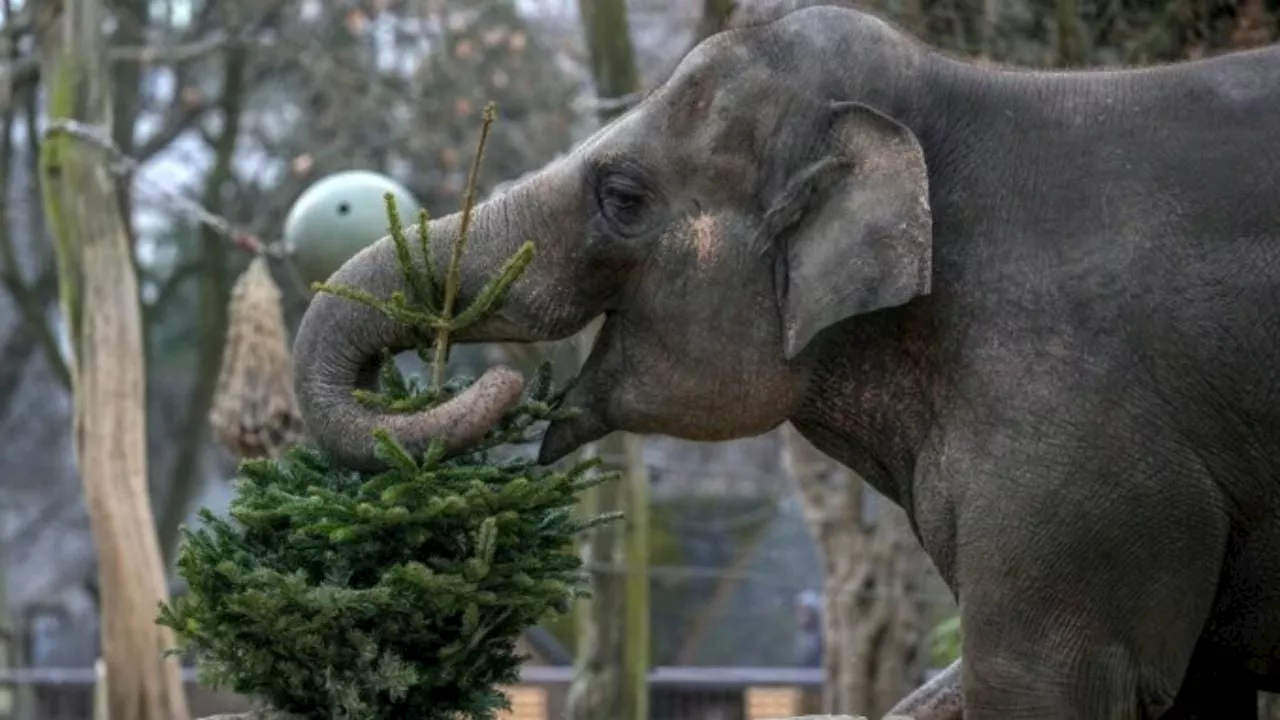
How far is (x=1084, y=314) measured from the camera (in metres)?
4.76

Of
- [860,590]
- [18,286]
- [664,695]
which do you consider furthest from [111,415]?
→ [18,286]

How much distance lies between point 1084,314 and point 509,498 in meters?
1.29

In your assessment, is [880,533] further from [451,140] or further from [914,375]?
[451,140]

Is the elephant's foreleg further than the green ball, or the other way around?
the green ball

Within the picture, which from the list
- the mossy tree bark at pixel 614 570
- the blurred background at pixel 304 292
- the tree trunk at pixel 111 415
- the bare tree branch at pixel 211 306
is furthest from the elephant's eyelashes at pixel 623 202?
the bare tree branch at pixel 211 306

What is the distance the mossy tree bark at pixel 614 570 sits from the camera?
1179cm

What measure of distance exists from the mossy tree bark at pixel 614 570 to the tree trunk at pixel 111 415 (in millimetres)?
2201

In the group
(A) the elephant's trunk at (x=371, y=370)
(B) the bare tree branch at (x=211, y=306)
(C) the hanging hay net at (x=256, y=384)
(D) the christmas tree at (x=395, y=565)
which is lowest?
(D) the christmas tree at (x=395, y=565)

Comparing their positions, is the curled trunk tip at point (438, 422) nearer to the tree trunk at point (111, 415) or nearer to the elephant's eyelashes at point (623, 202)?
the elephant's eyelashes at point (623, 202)

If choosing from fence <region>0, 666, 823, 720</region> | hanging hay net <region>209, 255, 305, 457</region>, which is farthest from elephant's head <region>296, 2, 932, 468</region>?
fence <region>0, 666, 823, 720</region>

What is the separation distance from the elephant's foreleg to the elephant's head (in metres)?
0.98

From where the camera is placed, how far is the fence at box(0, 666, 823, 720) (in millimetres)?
14070

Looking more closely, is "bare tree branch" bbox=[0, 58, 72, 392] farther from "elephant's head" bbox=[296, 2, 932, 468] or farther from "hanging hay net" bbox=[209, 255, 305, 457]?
"elephant's head" bbox=[296, 2, 932, 468]

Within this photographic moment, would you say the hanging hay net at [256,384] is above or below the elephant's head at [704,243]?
above
